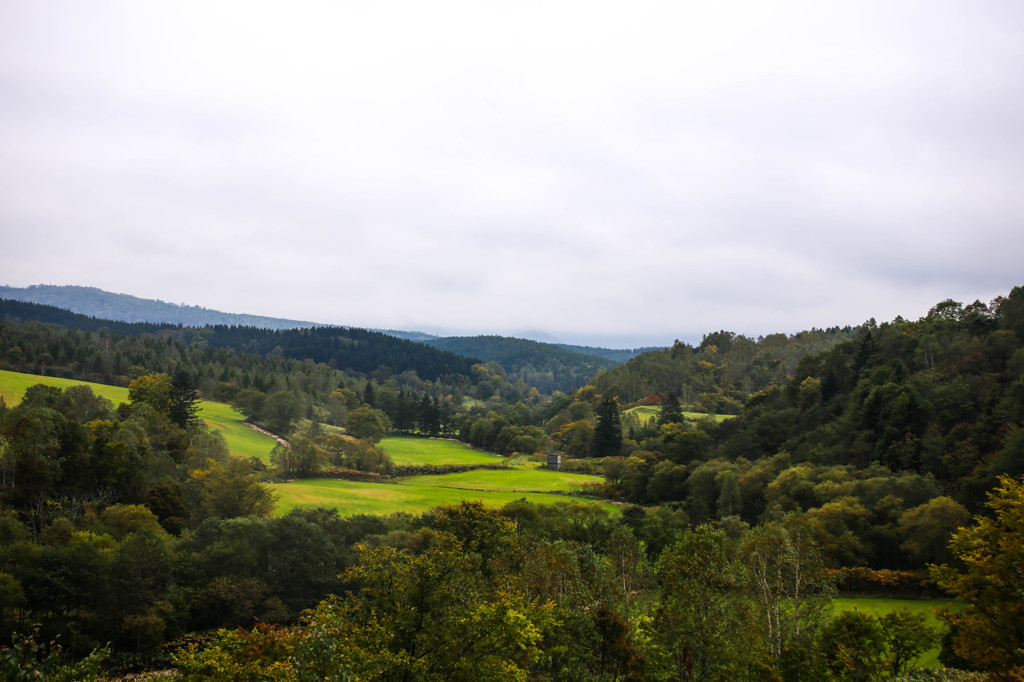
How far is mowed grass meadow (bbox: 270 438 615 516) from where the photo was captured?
2046 inches

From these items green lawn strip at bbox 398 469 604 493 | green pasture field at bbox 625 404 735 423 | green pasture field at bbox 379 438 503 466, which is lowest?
green pasture field at bbox 379 438 503 466

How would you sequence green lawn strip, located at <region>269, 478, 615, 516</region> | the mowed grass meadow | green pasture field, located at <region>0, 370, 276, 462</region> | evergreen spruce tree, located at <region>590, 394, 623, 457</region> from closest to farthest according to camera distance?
green lawn strip, located at <region>269, 478, 615, 516</region> < the mowed grass meadow < green pasture field, located at <region>0, 370, 276, 462</region> < evergreen spruce tree, located at <region>590, 394, 623, 457</region>

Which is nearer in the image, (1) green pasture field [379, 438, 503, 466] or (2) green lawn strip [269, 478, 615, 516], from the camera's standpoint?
(2) green lawn strip [269, 478, 615, 516]

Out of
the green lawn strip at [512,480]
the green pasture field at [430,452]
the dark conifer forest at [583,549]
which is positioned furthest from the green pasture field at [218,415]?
the green lawn strip at [512,480]

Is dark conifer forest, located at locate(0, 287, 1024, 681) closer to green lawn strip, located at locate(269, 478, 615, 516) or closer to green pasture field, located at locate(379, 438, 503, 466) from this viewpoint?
green lawn strip, located at locate(269, 478, 615, 516)

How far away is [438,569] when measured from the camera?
56.4ft

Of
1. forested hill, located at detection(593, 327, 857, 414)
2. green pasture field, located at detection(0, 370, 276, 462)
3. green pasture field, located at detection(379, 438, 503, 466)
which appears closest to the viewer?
green pasture field, located at detection(0, 370, 276, 462)

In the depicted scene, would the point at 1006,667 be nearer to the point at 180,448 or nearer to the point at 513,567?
the point at 513,567

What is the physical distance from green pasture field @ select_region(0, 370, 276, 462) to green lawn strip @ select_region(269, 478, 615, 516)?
15375 millimetres

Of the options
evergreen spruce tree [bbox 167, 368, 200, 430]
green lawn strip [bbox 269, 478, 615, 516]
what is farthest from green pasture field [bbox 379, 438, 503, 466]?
evergreen spruce tree [bbox 167, 368, 200, 430]

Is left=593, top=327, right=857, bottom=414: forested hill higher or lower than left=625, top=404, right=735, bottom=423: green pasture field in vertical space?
higher

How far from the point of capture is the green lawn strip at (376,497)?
1992 inches

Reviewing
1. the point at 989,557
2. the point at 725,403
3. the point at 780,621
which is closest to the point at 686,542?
the point at 780,621

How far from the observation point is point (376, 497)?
55.5m
